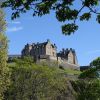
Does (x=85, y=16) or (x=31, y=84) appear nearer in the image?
(x=85, y=16)

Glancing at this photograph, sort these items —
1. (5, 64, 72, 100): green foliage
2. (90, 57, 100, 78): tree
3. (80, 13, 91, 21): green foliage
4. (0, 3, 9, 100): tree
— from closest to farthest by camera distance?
1. (80, 13, 91, 21): green foliage
2. (0, 3, 9, 100): tree
3. (90, 57, 100, 78): tree
4. (5, 64, 72, 100): green foliage

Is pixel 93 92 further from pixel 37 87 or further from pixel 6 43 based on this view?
pixel 6 43

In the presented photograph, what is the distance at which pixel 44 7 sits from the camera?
38.9 feet

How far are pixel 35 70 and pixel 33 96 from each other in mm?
5802

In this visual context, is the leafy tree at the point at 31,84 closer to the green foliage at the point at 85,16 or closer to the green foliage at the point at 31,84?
the green foliage at the point at 31,84

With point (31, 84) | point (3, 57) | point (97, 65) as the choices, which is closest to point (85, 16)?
point (3, 57)

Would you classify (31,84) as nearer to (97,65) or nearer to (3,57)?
(97,65)

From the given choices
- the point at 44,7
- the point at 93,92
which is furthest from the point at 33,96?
the point at 44,7

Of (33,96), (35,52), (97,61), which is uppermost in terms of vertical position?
(35,52)

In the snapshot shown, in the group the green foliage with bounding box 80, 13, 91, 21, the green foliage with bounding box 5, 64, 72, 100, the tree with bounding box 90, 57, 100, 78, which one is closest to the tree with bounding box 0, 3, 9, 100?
the tree with bounding box 90, 57, 100, 78

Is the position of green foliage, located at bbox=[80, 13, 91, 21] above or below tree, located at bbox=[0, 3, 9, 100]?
below

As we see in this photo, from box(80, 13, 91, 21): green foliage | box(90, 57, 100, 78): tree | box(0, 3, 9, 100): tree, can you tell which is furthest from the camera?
box(90, 57, 100, 78): tree

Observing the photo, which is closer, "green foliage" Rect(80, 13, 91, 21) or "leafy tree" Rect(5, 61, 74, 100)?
"green foliage" Rect(80, 13, 91, 21)

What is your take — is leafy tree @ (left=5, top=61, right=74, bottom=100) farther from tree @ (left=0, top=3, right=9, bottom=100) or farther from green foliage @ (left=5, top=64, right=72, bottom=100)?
tree @ (left=0, top=3, right=9, bottom=100)
